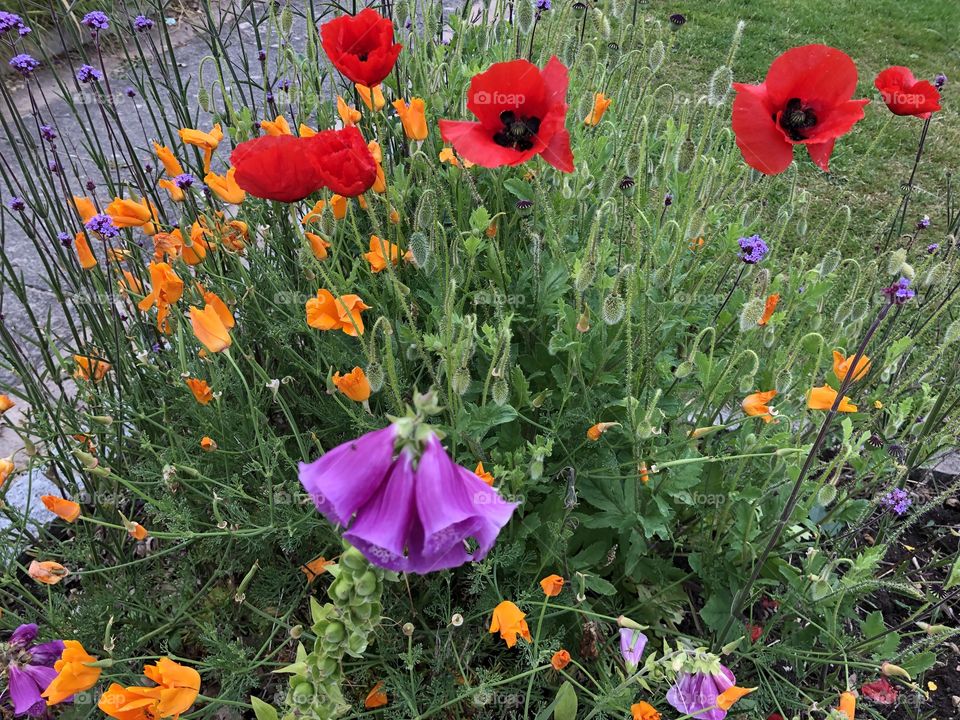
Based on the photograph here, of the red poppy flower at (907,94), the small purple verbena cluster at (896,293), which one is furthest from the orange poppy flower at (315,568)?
the red poppy flower at (907,94)

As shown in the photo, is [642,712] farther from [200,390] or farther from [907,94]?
[907,94]

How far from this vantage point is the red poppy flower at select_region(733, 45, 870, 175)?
1205 millimetres

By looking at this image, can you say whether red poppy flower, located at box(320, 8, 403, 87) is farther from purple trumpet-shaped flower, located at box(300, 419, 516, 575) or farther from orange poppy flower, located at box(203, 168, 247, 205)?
purple trumpet-shaped flower, located at box(300, 419, 516, 575)

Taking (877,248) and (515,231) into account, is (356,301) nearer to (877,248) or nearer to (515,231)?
(515,231)

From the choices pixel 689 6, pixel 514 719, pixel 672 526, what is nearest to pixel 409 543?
pixel 514 719

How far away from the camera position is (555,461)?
1688mm

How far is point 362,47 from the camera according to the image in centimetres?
136

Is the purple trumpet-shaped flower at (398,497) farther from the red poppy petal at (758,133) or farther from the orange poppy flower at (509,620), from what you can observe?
the red poppy petal at (758,133)

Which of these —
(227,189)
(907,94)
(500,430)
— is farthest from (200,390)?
(907,94)

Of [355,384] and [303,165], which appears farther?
[355,384]

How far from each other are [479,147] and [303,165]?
330 mm

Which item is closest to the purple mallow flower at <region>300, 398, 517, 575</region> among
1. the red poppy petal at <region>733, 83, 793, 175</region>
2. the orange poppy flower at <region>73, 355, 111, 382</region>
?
the red poppy petal at <region>733, 83, 793, 175</region>

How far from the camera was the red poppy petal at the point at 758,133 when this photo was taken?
3.98 feet

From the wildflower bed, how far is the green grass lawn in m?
2.22
